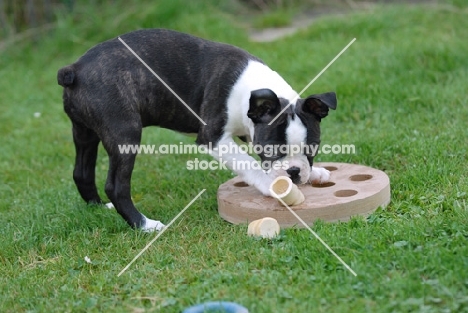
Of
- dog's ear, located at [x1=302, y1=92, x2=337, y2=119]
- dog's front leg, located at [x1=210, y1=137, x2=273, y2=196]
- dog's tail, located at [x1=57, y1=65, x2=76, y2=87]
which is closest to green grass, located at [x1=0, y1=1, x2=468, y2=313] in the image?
dog's front leg, located at [x1=210, y1=137, x2=273, y2=196]

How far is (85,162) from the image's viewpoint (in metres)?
5.30

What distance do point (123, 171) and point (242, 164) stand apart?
821mm

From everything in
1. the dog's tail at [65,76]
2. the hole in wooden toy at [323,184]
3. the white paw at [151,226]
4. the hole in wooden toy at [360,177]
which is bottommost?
the white paw at [151,226]

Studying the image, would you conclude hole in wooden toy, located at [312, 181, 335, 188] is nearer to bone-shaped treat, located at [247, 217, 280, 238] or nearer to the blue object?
bone-shaped treat, located at [247, 217, 280, 238]

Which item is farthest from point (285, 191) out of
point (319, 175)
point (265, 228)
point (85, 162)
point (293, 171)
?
point (85, 162)

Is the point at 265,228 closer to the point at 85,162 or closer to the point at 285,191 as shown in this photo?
the point at 285,191

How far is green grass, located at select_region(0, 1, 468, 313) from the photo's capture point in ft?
12.1

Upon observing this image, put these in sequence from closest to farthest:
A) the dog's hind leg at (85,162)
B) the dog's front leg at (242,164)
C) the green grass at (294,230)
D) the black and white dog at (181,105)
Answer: the green grass at (294,230), the black and white dog at (181,105), the dog's front leg at (242,164), the dog's hind leg at (85,162)

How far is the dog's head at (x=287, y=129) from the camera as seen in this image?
14.8 feet

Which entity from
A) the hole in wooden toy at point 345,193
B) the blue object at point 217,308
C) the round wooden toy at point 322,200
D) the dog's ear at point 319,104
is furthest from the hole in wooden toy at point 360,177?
the blue object at point 217,308

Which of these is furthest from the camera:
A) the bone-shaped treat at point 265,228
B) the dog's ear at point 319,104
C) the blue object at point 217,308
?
the dog's ear at point 319,104

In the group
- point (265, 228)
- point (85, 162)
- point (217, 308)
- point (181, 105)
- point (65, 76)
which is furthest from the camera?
point (85, 162)

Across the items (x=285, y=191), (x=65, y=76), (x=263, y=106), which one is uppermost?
(x=65, y=76)

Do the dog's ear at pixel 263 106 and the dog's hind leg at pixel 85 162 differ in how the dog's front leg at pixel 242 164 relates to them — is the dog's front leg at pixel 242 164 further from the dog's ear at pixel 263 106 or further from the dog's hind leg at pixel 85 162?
the dog's hind leg at pixel 85 162
